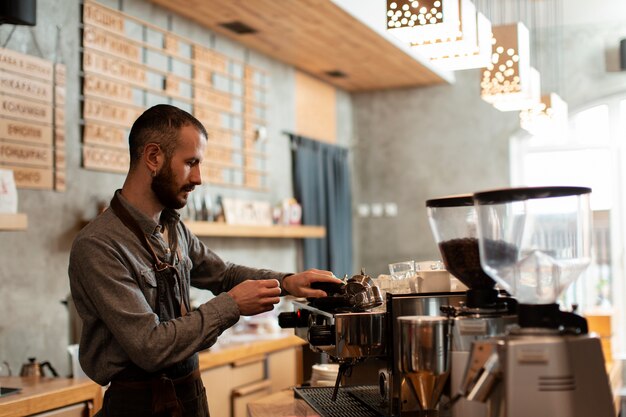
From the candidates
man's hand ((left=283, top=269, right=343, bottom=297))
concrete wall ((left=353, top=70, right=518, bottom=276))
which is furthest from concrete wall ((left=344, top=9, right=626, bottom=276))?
man's hand ((left=283, top=269, right=343, bottom=297))

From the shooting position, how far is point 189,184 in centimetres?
247

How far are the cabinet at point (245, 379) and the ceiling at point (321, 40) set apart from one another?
2.47 metres

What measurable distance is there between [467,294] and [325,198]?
6.09 metres

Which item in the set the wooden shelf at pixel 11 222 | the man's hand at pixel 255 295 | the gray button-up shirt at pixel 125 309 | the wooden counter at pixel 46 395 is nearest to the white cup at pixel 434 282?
the man's hand at pixel 255 295

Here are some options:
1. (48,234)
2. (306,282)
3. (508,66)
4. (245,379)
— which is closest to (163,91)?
(48,234)

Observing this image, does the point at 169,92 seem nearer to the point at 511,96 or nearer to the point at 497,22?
the point at 511,96

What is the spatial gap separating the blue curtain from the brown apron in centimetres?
511

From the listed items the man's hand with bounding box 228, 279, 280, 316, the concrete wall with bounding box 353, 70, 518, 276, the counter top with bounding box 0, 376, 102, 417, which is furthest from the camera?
the concrete wall with bounding box 353, 70, 518, 276

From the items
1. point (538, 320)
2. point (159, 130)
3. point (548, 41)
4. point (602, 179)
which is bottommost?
point (538, 320)

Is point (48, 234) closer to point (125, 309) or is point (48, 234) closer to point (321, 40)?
point (125, 309)

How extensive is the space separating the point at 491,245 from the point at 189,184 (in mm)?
1021

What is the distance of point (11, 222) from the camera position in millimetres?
3707

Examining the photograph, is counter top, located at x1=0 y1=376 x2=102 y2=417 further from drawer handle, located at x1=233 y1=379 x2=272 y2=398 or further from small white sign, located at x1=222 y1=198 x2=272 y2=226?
small white sign, located at x1=222 y1=198 x2=272 y2=226

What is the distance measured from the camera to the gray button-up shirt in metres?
2.21
